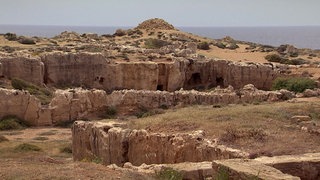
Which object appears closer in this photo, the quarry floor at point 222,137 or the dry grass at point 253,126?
the quarry floor at point 222,137

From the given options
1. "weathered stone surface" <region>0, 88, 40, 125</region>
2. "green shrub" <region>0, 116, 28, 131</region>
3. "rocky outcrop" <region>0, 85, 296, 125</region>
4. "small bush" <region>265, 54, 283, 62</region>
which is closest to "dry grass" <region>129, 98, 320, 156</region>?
"rocky outcrop" <region>0, 85, 296, 125</region>

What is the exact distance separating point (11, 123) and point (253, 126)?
1405 cm

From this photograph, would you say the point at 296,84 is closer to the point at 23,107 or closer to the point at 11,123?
the point at 23,107

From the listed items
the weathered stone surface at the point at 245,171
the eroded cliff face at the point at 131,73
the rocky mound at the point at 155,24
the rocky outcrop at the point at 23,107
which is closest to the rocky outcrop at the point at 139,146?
the weathered stone surface at the point at 245,171

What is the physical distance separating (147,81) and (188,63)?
3456mm

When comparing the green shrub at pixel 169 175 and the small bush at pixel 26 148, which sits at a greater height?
the green shrub at pixel 169 175

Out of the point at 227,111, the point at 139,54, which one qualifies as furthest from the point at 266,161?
the point at 139,54

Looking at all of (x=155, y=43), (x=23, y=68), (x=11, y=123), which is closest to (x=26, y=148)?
(x=11, y=123)

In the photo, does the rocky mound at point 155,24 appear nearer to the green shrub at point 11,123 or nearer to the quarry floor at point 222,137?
the green shrub at point 11,123

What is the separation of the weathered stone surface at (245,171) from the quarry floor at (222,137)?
4.78 ft

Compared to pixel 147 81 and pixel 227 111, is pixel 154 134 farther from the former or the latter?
pixel 147 81

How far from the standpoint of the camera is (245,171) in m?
9.93

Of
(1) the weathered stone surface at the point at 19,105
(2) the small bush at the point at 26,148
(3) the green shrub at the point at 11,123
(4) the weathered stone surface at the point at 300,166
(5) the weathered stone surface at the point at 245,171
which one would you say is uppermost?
(5) the weathered stone surface at the point at 245,171

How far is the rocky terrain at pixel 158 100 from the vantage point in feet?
49.5
